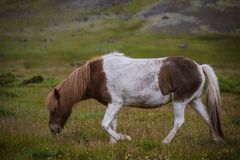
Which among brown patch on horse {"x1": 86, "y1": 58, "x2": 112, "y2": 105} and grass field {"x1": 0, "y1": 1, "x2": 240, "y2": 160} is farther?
brown patch on horse {"x1": 86, "y1": 58, "x2": 112, "y2": 105}

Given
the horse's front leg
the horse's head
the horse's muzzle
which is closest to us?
the horse's front leg

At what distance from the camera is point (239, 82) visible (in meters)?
25.5

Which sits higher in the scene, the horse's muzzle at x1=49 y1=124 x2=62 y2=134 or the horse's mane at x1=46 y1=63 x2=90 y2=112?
the horse's mane at x1=46 y1=63 x2=90 y2=112

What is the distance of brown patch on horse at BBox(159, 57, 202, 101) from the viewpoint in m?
10.5

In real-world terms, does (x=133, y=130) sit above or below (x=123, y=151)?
below

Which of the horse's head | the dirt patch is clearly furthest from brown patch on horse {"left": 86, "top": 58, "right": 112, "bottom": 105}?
the dirt patch

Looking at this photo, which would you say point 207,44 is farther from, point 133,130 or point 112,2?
point 112,2

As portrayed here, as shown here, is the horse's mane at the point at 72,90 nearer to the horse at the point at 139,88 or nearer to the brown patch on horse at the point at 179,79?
the horse at the point at 139,88

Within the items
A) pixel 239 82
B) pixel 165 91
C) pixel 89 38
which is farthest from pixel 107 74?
pixel 89 38

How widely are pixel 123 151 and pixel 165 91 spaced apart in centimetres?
215

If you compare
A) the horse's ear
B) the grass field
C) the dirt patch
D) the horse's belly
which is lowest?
the dirt patch

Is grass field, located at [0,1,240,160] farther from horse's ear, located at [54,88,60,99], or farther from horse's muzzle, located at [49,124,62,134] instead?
horse's ear, located at [54,88,60,99]

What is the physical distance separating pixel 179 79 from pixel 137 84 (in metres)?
1.08

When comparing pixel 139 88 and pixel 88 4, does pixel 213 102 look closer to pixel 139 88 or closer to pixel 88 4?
pixel 139 88
